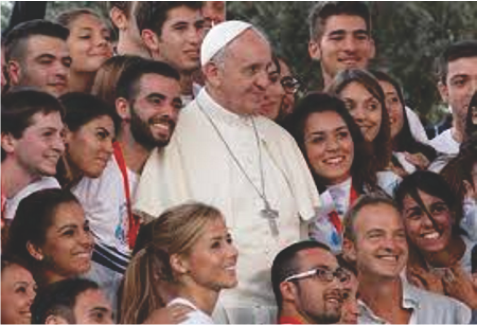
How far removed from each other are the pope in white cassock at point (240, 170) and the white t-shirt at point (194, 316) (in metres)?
0.47

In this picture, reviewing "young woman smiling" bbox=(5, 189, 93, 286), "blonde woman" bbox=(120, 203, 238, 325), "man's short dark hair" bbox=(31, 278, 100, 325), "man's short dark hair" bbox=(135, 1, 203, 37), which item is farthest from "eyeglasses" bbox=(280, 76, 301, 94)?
"man's short dark hair" bbox=(31, 278, 100, 325)

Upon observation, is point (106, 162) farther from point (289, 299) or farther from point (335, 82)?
point (335, 82)

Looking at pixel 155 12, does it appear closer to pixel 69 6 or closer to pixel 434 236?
pixel 434 236

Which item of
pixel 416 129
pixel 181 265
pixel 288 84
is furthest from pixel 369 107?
pixel 181 265

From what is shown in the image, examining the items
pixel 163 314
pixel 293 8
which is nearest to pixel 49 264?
pixel 163 314

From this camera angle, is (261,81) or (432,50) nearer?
(261,81)

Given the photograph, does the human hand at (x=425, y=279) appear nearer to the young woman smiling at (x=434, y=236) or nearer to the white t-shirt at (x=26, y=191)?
the young woman smiling at (x=434, y=236)

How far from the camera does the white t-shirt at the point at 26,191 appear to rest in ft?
19.6

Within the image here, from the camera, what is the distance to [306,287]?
21.1 feet

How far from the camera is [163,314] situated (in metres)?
5.77

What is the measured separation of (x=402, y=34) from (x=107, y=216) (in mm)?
7327

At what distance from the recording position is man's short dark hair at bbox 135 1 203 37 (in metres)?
7.31

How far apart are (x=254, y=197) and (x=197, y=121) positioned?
1.43 ft

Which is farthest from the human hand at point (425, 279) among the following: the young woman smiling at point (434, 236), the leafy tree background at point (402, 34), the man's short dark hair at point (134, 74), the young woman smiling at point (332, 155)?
the leafy tree background at point (402, 34)
